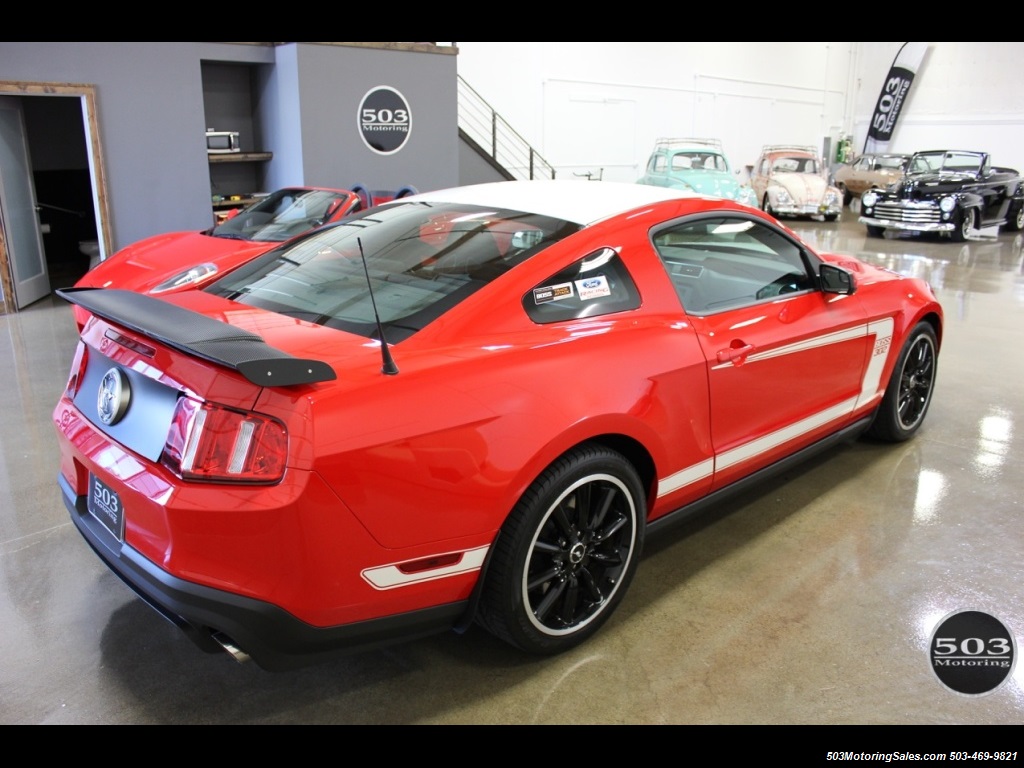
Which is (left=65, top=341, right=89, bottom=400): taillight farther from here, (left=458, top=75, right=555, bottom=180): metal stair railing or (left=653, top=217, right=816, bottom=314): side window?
(left=458, top=75, right=555, bottom=180): metal stair railing

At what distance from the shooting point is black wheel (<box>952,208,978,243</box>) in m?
13.1

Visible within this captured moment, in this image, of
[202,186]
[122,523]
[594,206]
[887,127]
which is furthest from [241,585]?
[887,127]

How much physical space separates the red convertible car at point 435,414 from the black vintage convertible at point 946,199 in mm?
11560

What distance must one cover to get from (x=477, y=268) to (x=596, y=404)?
545mm

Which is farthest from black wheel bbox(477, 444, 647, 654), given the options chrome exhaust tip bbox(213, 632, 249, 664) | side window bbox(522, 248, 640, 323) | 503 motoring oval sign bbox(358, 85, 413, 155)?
503 motoring oval sign bbox(358, 85, 413, 155)

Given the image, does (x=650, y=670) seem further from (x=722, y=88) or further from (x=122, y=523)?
(x=722, y=88)

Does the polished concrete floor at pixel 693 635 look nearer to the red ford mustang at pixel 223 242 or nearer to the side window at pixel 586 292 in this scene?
the side window at pixel 586 292

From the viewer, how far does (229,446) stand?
175 cm

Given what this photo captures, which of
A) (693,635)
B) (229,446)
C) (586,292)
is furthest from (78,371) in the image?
(693,635)

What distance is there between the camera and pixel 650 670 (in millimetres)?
2285

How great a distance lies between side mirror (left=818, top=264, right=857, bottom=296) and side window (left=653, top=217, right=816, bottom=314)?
0.04 m

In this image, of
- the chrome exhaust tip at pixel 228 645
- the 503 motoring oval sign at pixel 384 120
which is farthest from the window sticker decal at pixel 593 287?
the 503 motoring oval sign at pixel 384 120

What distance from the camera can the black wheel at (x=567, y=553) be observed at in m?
2.09

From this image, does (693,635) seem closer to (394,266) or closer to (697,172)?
(394,266)
